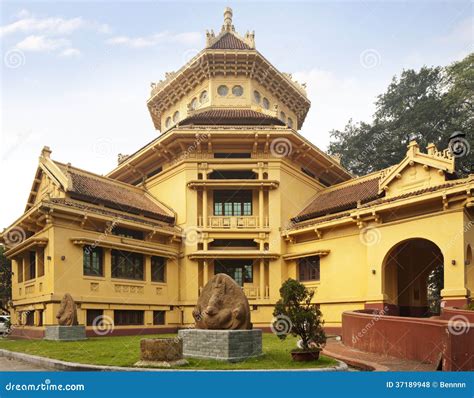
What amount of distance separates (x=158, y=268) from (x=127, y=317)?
11.8 ft

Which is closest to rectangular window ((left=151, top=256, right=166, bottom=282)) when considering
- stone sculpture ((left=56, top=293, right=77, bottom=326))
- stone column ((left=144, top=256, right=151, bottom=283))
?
stone column ((left=144, top=256, right=151, bottom=283))

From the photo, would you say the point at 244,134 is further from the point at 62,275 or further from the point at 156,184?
the point at 62,275

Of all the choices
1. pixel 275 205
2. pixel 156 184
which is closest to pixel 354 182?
pixel 275 205

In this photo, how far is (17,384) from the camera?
823 cm

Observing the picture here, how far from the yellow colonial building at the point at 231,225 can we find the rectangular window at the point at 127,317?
2.6 inches

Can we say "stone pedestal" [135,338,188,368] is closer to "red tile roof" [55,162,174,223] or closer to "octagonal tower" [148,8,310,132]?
"red tile roof" [55,162,174,223]

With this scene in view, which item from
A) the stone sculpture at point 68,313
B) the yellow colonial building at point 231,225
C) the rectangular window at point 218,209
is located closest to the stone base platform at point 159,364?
the stone sculpture at point 68,313

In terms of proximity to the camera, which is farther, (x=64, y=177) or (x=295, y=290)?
(x=64, y=177)

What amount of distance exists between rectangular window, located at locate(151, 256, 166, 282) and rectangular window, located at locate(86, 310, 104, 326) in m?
4.32

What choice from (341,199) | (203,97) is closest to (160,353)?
(341,199)

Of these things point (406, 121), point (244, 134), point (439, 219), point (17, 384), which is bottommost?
point (17, 384)

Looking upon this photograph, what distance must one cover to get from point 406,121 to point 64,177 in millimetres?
29904

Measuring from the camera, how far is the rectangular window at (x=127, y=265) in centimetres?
2448

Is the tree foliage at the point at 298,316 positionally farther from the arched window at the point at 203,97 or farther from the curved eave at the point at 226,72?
the curved eave at the point at 226,72
